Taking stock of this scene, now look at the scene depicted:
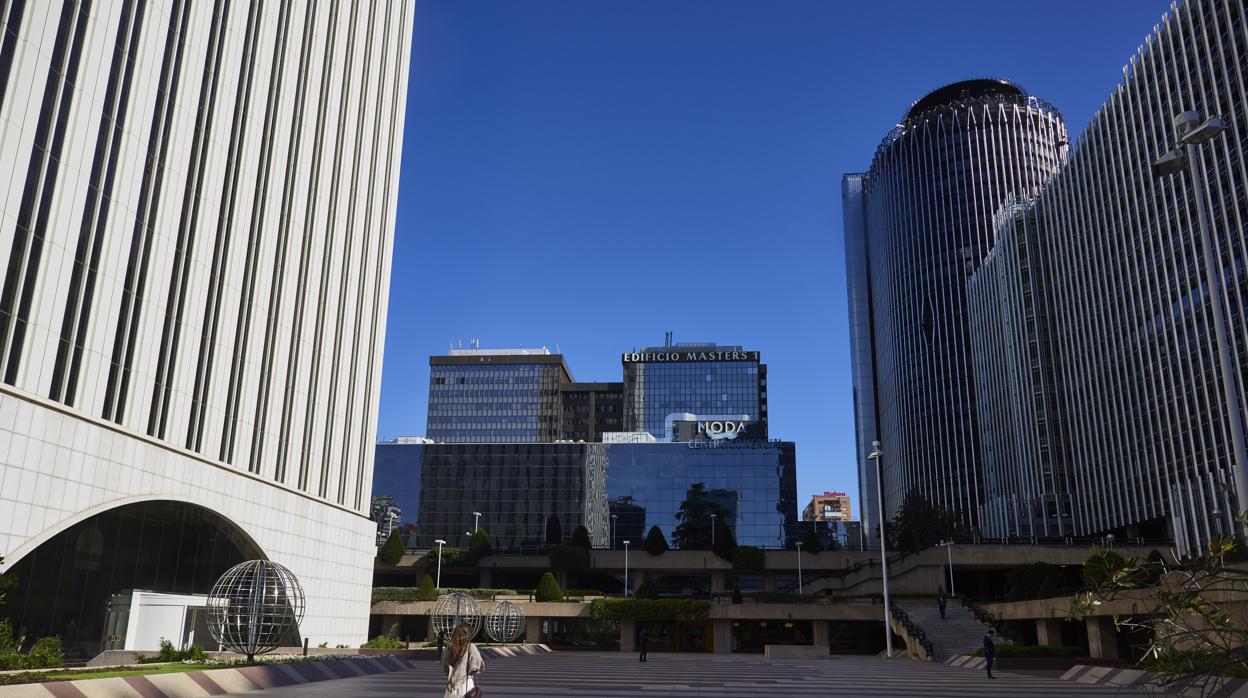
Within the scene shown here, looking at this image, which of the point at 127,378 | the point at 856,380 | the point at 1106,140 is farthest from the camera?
the point at 856,380

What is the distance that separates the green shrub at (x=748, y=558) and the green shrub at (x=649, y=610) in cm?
2203

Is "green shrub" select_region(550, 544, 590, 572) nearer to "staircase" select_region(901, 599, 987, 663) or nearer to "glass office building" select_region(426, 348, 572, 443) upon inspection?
"staircase" select_region(901, 599, 987, 663)

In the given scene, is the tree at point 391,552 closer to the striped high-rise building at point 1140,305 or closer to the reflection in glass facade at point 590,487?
the reflection in glass facade at point 590,487

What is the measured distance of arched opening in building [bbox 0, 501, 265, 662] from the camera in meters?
26.6

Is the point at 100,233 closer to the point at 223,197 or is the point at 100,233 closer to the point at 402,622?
the point at 223,197

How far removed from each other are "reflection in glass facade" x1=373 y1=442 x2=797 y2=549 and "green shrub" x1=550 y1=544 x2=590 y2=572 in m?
18.5

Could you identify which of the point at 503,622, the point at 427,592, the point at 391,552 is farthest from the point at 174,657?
the point at 391,552

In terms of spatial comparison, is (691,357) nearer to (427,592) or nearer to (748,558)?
(748,558)

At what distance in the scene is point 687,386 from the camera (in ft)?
574

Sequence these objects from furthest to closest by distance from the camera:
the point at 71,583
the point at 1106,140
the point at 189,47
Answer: the point at 1106,140 → the point at 189,47 → the point at 71,583

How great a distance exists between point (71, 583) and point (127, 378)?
22.9ft

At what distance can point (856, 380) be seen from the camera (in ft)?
579

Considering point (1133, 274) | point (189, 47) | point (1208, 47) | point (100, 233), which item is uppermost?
point (1208, 47)

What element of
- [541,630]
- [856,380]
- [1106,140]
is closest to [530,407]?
[856,380]
